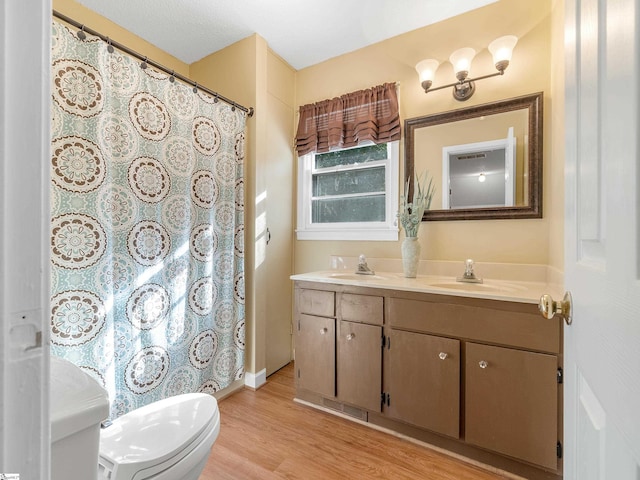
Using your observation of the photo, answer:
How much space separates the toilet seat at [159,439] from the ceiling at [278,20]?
2.26 metres

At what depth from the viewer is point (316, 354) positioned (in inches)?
70.6

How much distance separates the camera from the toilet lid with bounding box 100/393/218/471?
82 centimetres

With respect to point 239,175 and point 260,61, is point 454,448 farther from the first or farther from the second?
point 260,61

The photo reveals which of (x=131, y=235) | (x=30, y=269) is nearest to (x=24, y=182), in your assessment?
(x=30, y=269)

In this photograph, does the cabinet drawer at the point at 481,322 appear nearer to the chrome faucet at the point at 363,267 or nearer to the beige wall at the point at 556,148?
the beige wall at the point at 556,148

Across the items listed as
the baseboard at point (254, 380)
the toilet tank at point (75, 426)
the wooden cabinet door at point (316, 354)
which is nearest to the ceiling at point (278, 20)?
the wooden cabinet door at point (316, 354)

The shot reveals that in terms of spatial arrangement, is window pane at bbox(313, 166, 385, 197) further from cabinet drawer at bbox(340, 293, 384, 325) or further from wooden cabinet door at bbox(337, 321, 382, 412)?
wooden cabinet door at bbox(337, 321, 382, 412)

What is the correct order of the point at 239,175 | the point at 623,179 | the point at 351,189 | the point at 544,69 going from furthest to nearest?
the point at 351,189, the point at 239,175, the point at 544,69, the point at 623,179

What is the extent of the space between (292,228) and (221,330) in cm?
103

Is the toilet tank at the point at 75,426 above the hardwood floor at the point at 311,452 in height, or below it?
above

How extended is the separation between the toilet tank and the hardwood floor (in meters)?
1.11

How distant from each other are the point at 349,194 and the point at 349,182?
0.10 metres

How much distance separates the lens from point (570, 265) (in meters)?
0.64

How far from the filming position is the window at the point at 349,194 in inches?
81.7
